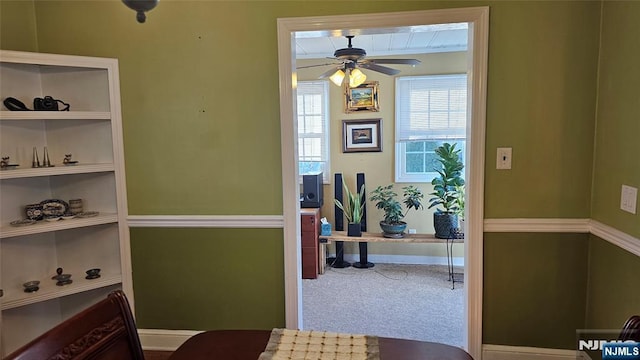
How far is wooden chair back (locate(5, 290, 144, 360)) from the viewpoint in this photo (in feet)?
3.04

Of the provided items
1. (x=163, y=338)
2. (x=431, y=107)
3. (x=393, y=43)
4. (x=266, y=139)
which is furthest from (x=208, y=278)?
(x=431, y=107)

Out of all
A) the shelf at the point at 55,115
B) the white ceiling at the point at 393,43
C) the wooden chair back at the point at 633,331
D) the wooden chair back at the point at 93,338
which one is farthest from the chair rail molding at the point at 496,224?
the white ceiling at the point at 393,43

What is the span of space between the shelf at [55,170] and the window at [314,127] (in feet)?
7.60

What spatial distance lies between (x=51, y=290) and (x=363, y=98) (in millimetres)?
3181

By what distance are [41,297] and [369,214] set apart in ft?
9.93

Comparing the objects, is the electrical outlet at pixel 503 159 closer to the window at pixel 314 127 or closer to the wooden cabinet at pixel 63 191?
the wooden cabinet at pixel 63 191

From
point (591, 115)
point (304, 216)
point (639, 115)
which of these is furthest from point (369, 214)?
point (639, 115)

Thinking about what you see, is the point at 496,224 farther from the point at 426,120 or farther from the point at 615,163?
the point at 426,120

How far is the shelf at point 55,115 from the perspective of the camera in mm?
2008

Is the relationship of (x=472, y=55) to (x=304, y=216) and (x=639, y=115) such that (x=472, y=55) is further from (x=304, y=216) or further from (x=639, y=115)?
(x=304, y=216)

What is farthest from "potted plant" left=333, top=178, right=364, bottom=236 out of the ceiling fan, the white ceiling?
the white ceiling

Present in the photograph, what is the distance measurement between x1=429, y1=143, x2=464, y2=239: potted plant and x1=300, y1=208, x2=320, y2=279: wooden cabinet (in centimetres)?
116

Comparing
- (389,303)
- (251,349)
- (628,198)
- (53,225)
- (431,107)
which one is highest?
(431,107)

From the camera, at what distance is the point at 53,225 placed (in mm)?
2154
